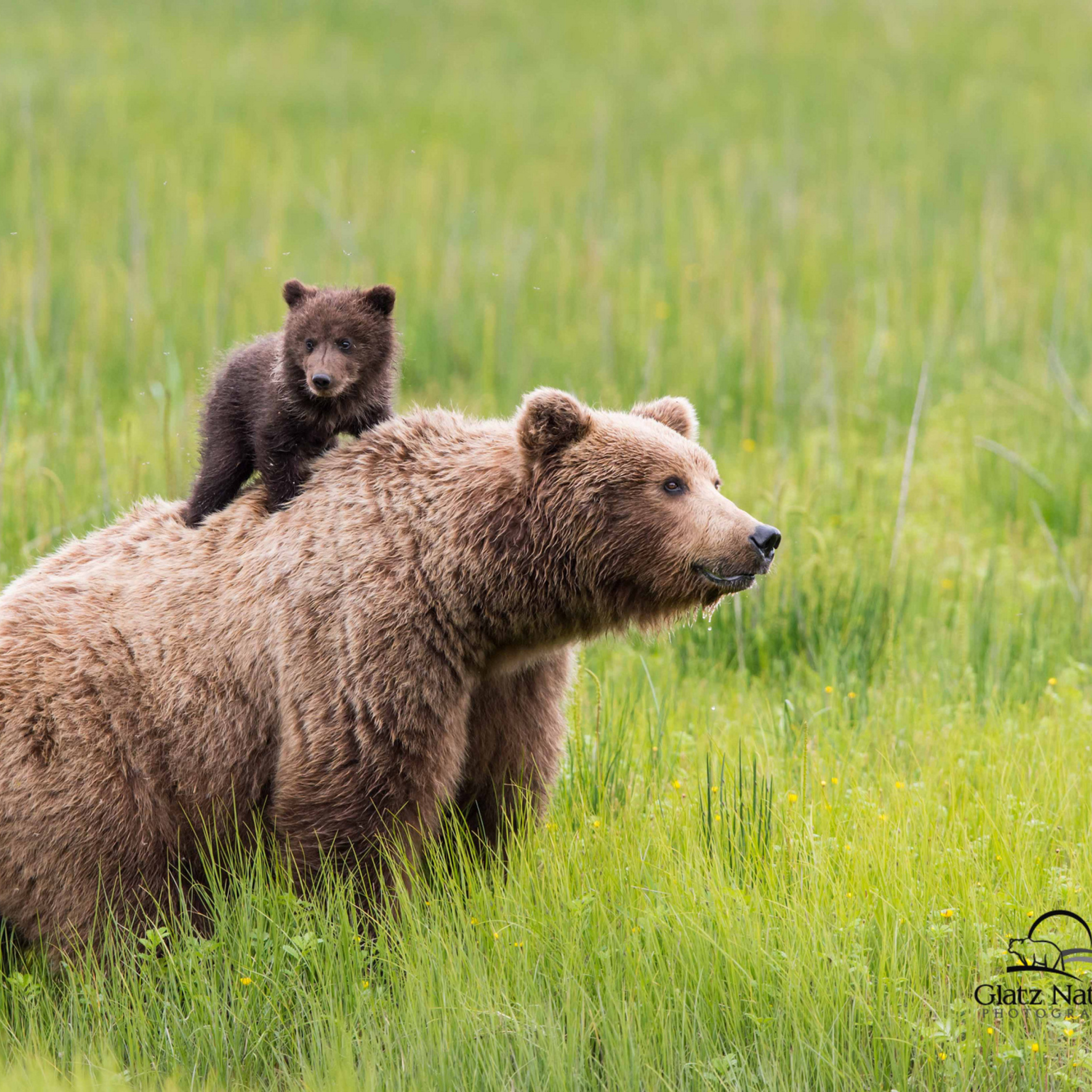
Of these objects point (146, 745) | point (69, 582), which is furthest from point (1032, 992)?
point (69, 582)

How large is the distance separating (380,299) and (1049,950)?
293 cm

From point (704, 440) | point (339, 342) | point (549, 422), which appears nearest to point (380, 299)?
point (339, 342)

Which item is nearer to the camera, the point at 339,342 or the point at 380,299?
the point at 339,342

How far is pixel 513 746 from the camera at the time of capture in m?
4.37

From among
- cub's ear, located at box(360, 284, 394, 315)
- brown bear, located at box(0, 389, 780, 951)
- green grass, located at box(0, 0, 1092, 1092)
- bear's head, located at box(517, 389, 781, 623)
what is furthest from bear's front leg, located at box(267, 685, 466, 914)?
cub's ear, located at box(360, 284, 394, 315)

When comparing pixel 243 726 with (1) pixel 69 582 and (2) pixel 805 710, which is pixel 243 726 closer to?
(1) pixel 69 582

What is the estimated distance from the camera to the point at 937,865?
13.7 ft

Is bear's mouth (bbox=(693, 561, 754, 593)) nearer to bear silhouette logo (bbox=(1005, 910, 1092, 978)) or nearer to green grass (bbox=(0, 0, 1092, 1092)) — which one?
green grass (bbox=(0, 0, 1092, 1092))

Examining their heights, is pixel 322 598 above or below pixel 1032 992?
above

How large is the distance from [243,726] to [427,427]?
117 cm

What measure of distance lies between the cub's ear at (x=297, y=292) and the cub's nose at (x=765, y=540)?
1733 millimetres

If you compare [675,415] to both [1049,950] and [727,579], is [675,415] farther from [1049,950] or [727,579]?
[1049,950]

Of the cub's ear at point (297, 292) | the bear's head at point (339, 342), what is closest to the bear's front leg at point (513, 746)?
the bear's head at point (339, 342)
